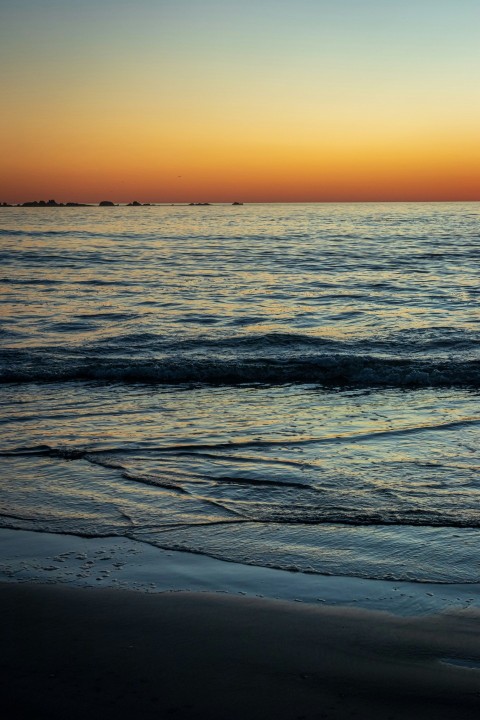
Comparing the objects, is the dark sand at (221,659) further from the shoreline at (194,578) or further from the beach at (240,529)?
the shoreline at (194,578)

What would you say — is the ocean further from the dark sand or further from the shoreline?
the dark sand

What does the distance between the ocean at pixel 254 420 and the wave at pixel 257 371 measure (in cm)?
5

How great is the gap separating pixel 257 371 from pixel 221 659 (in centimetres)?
799

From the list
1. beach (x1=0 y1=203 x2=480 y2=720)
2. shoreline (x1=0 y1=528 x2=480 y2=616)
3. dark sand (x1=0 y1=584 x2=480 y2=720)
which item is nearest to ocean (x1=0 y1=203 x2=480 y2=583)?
beach (x1=0 y1=203 x2=480 y2=720)

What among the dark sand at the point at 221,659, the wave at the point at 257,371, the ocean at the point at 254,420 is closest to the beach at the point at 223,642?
the dark sand at the point at 221,659

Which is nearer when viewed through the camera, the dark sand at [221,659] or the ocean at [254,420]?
the dark sand at [221,659]

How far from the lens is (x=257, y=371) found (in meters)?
10.8

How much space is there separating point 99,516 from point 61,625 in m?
1.49

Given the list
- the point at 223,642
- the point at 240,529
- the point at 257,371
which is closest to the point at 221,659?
the point at 223,642

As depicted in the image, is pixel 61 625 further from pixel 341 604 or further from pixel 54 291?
pixel 54 291

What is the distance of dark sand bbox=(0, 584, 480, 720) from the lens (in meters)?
2.59

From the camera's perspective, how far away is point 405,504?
485cm

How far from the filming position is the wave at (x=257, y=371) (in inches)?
402

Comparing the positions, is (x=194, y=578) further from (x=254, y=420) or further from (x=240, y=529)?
(x=254, y=420)
